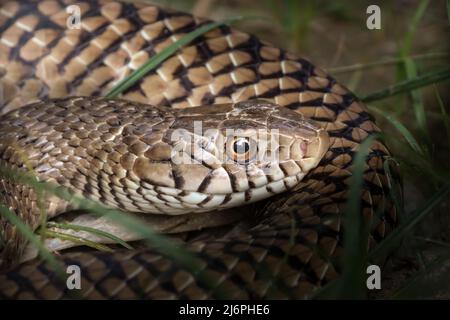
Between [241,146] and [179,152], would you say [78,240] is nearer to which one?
[179,152]

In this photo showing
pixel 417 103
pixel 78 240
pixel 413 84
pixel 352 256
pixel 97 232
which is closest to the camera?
pixel 352 256

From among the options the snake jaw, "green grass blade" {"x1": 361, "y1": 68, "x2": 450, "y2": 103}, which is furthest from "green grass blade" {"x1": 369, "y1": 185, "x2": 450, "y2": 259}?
"green grass blade" {"x1": 361, "y1": 68, "x2": 450, "y2": 103}

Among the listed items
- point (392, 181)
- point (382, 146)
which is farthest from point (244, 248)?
point (382, 146)

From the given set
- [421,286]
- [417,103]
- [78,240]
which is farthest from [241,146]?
[417,103]

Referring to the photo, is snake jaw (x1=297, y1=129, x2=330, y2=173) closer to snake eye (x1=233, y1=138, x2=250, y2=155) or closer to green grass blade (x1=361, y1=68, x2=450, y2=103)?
snake eye (x1=233, y1=138, x2=250, y2=155)

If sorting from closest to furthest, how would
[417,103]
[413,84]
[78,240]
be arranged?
[78,240] < [413,84] < [417,103]
